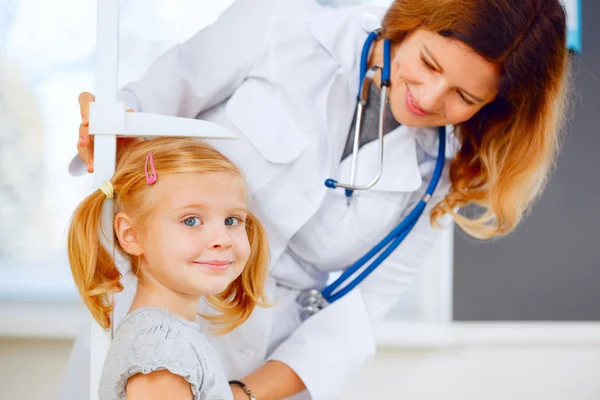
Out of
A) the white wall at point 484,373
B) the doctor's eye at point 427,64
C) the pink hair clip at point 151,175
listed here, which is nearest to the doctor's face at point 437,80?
the doctor's eye at point 427,64

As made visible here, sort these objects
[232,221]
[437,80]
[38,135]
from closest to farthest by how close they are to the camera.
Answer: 1. [232,221]
2. [437,80]
3. [38,135]

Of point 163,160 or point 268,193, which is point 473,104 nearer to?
point 268,193

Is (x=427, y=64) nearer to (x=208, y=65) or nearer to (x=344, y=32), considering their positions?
(x=344, y=32)

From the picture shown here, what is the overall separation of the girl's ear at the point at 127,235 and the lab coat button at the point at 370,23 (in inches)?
21.3

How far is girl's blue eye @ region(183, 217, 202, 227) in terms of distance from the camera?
0.92 metres

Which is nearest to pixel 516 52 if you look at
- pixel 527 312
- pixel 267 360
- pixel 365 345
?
pixel 365 345

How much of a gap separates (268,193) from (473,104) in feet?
1.18

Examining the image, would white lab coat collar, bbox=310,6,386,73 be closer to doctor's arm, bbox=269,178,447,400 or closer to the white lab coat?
the white lab coat

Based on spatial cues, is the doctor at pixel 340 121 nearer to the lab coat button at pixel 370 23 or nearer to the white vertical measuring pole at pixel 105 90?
the lab coat button at pixel 370 23

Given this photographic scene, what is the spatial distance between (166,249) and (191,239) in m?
0.04

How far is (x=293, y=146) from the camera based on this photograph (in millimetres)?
1179

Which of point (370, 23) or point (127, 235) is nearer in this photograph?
point (127, 235)

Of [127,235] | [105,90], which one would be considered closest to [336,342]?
[127,235]

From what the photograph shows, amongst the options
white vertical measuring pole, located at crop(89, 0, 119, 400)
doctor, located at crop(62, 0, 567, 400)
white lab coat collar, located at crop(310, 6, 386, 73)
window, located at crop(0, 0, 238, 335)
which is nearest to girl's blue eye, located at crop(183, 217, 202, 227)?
white vertical measuring pole, located at crop(89, 0, 119, 400)
